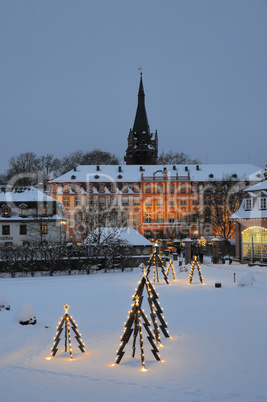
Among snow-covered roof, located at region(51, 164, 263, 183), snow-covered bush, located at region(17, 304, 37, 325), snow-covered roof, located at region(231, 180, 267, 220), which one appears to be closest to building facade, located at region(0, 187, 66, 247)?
snow-covered roof, located at region(231, 180, 267, 220)

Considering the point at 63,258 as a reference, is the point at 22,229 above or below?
above

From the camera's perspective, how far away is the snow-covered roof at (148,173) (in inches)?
3012

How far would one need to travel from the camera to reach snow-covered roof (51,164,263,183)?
76500mm

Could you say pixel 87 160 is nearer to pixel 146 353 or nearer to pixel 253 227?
pixel 253 227

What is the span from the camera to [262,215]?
121 feet

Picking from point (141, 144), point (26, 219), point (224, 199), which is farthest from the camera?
A: point (141, 144)

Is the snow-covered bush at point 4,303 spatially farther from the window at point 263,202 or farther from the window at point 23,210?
the window at point 23,210

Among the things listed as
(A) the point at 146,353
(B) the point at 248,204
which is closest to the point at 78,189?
(B) the point at 248,204

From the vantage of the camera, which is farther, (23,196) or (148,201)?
(148,201)

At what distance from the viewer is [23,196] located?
49250 mm

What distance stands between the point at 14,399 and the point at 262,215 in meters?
30.7

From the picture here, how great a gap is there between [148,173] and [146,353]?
66.3m

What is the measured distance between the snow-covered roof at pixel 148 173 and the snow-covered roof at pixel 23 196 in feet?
81.7

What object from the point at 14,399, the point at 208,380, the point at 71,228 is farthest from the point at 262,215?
the point at 71,228
